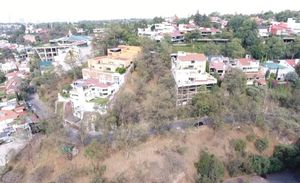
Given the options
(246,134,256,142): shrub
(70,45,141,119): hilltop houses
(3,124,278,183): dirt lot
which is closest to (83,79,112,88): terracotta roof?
(70,45,141,119): hilltop houses

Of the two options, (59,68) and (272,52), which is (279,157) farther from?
(59,68)

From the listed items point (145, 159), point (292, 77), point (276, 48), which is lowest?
point (145, 159)

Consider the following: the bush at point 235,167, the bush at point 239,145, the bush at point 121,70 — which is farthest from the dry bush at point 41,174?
the bush at point 239,145

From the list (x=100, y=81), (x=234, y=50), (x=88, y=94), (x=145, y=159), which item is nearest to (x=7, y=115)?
(x=88, y=94)

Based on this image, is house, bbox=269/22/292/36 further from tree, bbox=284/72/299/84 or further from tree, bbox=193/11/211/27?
tree, bbox=284/72/299/84

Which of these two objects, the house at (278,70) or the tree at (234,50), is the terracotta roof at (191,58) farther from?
the house at (278,70)

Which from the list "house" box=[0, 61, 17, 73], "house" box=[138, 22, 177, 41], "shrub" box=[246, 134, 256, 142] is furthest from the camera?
"house" box=[0, 61, 17, 73]

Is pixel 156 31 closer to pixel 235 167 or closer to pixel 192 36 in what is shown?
pixel 192 36
